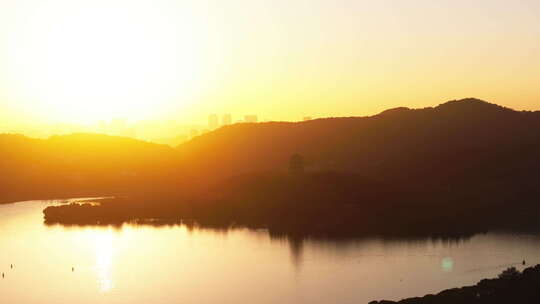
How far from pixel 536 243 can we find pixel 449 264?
3355 centimetres

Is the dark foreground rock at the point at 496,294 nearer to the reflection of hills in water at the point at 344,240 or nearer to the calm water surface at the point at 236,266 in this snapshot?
the calm water surface at the point at 236,266

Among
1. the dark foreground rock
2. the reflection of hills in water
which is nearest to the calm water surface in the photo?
the reflection of hills in water

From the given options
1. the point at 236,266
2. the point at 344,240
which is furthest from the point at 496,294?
the point at 344,240

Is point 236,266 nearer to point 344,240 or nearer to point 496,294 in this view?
point 344,240

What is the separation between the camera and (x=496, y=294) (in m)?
84.8

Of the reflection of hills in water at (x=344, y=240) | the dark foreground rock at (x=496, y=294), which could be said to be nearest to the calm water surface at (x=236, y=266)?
the reflection of hills in water at (x=344, y=240)

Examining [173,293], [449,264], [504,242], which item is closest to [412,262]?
[449,264]

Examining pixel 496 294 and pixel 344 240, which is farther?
pixel 344 240

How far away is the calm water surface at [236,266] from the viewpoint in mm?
108875

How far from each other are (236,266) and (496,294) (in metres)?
62.6

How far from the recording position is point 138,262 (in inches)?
5615

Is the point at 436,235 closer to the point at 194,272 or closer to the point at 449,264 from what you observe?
the point at 449,264

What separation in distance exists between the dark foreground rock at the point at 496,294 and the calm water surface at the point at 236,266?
55.6 feet

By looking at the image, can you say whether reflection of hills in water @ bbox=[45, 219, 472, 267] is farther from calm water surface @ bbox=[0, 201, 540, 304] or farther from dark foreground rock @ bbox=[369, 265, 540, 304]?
dark foreground rock @ bbox=[369, 265, 540, 304]
